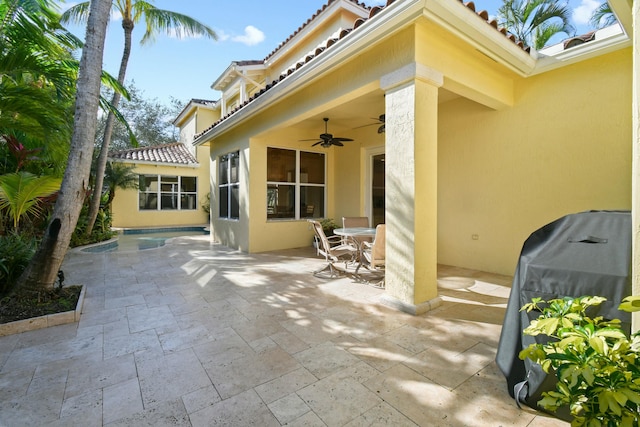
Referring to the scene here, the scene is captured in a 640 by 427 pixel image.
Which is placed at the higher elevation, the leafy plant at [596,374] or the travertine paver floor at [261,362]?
the leafy plant at [596,374]

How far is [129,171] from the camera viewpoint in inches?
485

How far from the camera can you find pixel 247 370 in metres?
2.51

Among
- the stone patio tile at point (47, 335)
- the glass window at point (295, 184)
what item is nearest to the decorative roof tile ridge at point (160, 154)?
the glass window at point (295, 184)

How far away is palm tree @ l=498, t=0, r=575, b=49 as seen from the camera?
360 inches

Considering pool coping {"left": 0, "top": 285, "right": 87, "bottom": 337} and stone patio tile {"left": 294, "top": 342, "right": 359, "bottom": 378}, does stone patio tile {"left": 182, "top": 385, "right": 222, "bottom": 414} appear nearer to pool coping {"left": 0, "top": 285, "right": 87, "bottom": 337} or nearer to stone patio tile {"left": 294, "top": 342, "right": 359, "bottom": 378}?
stone patio tile {"left": 294, "top": 342, "right": 359, "bottom": 378}

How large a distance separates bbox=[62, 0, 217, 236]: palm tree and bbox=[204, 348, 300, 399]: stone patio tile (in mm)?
8831

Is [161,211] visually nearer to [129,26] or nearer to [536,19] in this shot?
[129,26]

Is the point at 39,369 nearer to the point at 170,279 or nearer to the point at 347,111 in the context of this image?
the point at 170,279

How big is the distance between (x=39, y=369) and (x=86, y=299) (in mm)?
2034

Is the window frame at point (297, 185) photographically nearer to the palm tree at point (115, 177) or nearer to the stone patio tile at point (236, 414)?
the stone patio tile at point (236, 414)

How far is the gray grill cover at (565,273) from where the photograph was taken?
175cm

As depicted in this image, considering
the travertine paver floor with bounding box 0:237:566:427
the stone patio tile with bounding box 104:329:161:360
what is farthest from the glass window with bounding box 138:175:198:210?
the stone patio tile with bounding box 104:329:161:360

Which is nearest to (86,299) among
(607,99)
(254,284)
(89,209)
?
(254,284)

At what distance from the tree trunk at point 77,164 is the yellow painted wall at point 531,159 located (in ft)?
20.1
